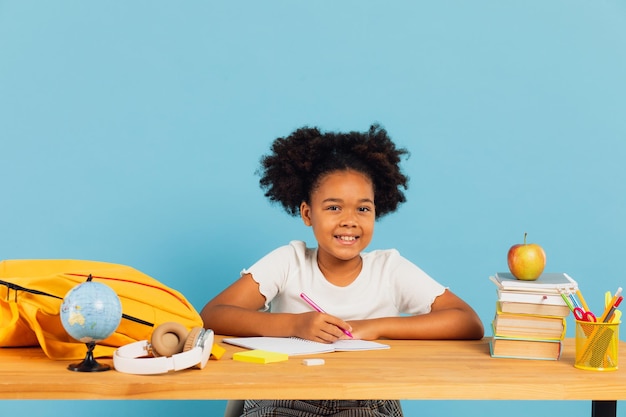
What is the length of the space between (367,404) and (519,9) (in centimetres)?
230

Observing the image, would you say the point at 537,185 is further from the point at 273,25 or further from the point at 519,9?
the point at 273,25

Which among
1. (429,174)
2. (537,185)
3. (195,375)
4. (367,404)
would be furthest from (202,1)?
(195,375)

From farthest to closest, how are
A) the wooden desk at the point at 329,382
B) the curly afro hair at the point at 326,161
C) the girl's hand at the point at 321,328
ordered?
the curly afro hair at the point at 326,161 → the girl's hand at the point at 321,328 → the wooden desk at the point at 329,382

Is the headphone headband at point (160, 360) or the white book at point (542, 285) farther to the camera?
the white book at point (542, 285)

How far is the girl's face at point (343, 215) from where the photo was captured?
2.55m

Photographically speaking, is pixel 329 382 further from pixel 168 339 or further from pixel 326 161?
pixel 326 161

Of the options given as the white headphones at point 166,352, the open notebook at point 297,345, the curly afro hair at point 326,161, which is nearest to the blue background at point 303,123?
the curly afro hair at point 326,161

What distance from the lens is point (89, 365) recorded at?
1.74m

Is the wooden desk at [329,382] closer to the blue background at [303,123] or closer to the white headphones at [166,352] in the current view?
the white headphones at [166,352]

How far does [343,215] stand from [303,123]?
1.30 m

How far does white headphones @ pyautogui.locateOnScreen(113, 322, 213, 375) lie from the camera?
1704 millimetres

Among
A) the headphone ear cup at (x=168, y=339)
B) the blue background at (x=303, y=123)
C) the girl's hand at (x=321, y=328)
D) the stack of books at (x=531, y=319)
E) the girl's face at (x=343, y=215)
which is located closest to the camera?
the headphone ear cup at (x=168, y=339)

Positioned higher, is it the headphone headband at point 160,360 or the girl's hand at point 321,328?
the girl's hand at point 321,328

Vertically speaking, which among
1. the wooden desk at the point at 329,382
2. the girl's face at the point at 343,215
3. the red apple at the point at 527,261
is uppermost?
the girl's face at the point at 343,215
